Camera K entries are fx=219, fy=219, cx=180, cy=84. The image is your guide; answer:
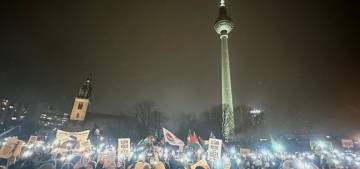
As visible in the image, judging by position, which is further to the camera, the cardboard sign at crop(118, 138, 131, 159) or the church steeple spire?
the church steeple spire

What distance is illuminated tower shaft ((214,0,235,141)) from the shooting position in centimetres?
4603

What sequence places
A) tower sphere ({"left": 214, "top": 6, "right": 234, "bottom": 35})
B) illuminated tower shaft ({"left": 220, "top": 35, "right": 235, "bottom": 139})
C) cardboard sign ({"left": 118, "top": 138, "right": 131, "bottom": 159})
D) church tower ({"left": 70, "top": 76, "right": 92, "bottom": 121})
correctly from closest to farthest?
cardboard sign ({"left": 118, "top": 138, "right": 131, "bottom": 159}) < illuminated tower shaft ({"left": 220, "top": 35, "right": 235, "bottom": 139}) < church tower ({"left": 70, "top": 76, "right": 92, "bottom": 121}) < tower sphere ({"left": 214, "top": 6, "right": 234, "bottom": 35})

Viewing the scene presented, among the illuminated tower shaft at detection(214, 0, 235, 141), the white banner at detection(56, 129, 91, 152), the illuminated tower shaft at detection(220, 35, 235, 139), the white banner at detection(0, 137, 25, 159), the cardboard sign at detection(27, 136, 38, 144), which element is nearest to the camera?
the white banner at detection(0, 137, 25, 159)

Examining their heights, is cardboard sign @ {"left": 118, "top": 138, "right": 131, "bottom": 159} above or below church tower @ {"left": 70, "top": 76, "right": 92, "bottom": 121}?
below

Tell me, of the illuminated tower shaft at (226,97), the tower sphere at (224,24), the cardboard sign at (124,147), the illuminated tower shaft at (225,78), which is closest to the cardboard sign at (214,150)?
the cardboard sign at (124,147)

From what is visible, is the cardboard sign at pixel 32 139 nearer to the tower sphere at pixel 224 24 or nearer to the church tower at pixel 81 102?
the church tower at pixel 81 102

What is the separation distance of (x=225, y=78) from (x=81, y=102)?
4525cm

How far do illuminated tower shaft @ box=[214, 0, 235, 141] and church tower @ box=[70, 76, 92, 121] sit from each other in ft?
138

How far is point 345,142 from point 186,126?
35.7 meters

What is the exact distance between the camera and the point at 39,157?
45.3ft

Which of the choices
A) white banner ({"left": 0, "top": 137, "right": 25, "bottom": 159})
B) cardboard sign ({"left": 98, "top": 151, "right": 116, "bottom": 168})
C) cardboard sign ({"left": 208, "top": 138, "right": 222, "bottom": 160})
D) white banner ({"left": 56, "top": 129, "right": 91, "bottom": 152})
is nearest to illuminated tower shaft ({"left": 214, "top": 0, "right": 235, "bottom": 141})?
cardboard sign ({"left": 208, "top": 138, "right": 222, "bottom": 160})

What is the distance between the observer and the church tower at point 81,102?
6625 cm

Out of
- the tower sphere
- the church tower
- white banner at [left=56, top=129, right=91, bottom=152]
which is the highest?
the tower sphere

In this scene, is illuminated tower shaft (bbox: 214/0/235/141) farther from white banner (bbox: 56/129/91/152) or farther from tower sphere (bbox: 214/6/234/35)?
white banner (bbox: 56/129/91/152)
